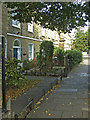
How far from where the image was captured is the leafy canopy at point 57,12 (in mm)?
5788

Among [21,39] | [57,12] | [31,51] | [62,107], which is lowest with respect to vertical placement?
[62,107]

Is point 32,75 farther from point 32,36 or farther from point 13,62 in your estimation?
point 32,36

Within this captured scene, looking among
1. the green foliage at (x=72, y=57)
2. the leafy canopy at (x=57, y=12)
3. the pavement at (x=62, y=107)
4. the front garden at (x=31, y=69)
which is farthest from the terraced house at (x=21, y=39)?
the pavement at (x=62, y=107)

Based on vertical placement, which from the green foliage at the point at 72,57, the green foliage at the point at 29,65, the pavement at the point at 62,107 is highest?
the green foliage at the point at 72,57

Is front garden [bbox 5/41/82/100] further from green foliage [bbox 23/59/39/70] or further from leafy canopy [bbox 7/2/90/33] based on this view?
leafy canopy [bbox 7/2/90/33]

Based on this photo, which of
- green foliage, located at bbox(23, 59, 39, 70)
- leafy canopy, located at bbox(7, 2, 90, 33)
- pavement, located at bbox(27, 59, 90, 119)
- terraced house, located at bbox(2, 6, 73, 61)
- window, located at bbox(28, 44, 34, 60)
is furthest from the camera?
window, located at bbox(28, 44, 34, 60)

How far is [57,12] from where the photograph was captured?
6086mm

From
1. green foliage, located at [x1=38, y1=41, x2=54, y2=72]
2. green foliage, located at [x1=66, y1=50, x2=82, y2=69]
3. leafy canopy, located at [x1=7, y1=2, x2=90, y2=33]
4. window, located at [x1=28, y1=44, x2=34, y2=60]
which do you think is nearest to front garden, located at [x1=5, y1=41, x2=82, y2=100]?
green foliage, located at [x1=38, y1=41, x2=54, y2=72]

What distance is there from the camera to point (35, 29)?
53.4 feet

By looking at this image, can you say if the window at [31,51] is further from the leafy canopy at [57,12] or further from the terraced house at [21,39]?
the leafy canopy at [57,12]

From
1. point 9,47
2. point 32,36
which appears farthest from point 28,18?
point 32,36

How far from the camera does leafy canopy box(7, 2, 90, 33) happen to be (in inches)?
228

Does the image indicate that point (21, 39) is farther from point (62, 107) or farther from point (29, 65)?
point (62, 107)

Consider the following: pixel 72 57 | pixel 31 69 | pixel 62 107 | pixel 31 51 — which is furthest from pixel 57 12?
pixel 31 51
